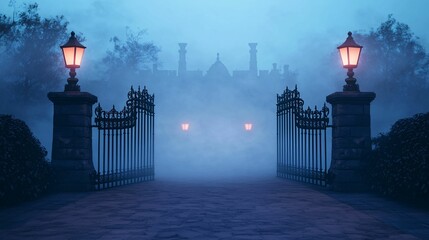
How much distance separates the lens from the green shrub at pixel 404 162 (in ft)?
29.5

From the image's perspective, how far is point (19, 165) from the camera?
9.80 meters

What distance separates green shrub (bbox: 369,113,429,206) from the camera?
8.98m

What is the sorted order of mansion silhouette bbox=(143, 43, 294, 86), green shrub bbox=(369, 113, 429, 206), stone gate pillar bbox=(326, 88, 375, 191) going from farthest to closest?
mansion silhouette bbox=(143, 43, 294, 86) → stone gate pillar bbox=(326, 88, 375, 191) → green shrub bbox=(369, 113, 429, 206)

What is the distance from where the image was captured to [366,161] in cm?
1199

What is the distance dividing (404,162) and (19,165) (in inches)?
303

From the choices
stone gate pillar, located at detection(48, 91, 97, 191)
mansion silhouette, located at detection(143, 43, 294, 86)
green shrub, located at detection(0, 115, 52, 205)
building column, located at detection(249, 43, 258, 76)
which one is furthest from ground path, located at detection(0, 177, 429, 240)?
building column, located at detection(249, 43, 258, 76)

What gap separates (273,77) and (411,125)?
46.7 m

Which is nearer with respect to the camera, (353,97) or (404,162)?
(404,162)

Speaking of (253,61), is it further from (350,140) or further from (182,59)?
(350,140)

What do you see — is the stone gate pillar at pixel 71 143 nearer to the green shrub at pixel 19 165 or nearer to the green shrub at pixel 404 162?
the green shrub at pixel 19 165

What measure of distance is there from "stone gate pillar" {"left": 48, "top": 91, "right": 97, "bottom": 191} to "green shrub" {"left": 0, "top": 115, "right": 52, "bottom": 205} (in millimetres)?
676

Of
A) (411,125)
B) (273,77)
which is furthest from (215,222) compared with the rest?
(273,77)

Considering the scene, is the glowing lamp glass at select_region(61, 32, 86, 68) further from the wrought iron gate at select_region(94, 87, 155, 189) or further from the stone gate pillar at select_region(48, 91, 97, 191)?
the wrought iron gate at select_region(94, 87, 155, 189)

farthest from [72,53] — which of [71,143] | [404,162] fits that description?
[404,162]
